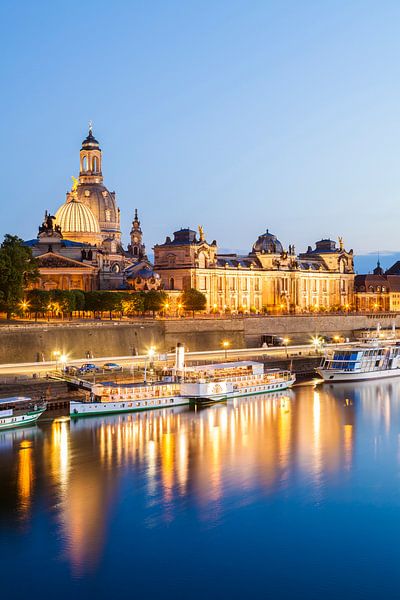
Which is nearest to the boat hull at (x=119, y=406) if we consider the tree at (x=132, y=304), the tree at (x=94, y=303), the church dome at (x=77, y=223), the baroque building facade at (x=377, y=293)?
the tree at (x=94, y=303)

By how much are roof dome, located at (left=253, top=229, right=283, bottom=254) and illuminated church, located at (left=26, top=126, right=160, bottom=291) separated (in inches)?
466

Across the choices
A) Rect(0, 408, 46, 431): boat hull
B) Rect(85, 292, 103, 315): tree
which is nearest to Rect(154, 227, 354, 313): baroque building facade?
Rect(85, 292, 103, 315): tree

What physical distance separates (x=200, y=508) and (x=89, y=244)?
58.5 m

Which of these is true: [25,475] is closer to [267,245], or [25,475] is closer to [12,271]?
[12,271]

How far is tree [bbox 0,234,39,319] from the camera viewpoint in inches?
2159

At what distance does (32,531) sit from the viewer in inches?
930

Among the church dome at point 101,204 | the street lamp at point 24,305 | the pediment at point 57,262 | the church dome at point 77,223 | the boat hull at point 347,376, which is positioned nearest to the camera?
the boat hull at point 347,376

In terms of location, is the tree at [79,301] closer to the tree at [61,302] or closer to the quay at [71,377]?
the tree at [61,302]

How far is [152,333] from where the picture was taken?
2360 inches

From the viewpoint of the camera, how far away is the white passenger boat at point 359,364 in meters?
51.1

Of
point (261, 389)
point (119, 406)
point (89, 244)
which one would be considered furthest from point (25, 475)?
point (89, 244)

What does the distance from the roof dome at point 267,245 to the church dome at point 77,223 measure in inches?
638

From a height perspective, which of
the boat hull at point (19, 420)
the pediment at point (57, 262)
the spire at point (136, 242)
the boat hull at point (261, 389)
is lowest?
→ the boat hull at point (19, 420)

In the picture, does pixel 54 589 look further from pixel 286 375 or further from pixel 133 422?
pixel 286 375
